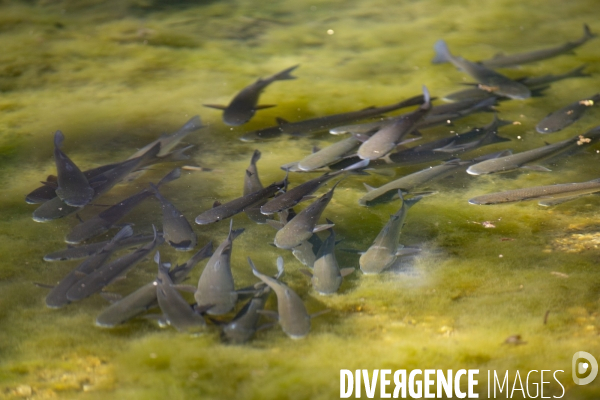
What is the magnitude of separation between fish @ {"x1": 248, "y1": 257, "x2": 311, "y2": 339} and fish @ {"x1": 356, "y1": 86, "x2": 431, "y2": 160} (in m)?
1.42

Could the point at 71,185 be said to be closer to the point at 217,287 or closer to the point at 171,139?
the point at 171,139

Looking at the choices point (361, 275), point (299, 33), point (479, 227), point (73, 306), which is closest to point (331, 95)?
point (299, 33)

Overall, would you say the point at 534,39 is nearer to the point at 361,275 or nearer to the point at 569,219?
the point at 569,219

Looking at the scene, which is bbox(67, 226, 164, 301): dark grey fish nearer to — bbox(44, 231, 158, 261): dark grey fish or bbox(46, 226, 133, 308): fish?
bbox(46, 226, 133, 308): fish

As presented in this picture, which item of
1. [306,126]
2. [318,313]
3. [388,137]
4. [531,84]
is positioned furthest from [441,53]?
[318,313]

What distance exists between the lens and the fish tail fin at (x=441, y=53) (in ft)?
17.8

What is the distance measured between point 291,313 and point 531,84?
376cm

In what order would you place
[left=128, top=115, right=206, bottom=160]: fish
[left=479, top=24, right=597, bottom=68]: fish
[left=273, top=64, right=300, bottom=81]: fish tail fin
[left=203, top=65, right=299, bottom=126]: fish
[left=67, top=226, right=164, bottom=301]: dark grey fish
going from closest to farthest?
[left=67, top=226, right=164, bottom=301]: dark grey fish
[left=128, top=115, right=206, bottom=160]: fish
[left=203, top=65, right=299, bottom=126]: fish
[left=273, top=64, right=300, bottom=81]: fish tail fin
[left=479, top=24, right=597, bottom=68]: fish

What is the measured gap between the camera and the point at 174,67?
566cm

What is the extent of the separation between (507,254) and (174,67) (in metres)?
3.98

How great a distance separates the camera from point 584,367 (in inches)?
90.8

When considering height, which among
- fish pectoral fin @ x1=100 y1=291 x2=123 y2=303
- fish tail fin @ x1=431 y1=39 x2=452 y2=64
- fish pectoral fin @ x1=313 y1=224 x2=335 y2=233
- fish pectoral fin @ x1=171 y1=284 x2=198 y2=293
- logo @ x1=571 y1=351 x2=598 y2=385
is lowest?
logo @ x1=571 y1=351 x2=598 y2=385

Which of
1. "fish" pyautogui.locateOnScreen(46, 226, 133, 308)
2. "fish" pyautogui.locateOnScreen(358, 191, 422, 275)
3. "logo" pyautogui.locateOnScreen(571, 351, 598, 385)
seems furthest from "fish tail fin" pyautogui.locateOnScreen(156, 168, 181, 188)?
"logo" pyautogui.locateOnScreen(571, 351, 598, 385)

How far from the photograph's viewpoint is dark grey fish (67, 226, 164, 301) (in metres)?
2.73
